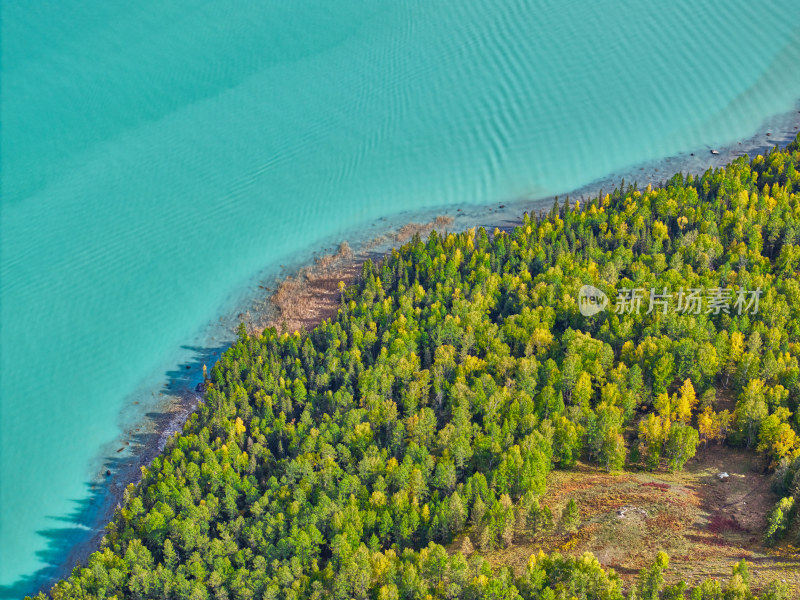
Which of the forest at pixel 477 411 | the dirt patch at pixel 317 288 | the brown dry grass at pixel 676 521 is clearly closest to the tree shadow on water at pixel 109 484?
the forest at pixel 477 411

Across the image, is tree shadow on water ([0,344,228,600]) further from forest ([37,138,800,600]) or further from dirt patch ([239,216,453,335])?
dirt patch ([239,216,453,335])

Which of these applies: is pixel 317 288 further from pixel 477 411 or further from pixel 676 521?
pixel 676 521

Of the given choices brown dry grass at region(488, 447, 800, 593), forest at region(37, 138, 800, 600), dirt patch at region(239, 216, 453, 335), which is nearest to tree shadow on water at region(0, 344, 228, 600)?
forest at region(37, 138, 800, 600)

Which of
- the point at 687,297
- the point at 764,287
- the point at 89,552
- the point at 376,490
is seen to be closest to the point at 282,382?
the point at 376,490

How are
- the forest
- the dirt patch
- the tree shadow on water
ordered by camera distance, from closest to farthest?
the forest → the tree shadow on water → the dirt patch

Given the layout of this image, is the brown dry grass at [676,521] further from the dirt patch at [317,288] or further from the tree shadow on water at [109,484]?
the tree shadow on water at [109,484]

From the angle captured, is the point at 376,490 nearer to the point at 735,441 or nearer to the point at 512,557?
the point at 512,557
